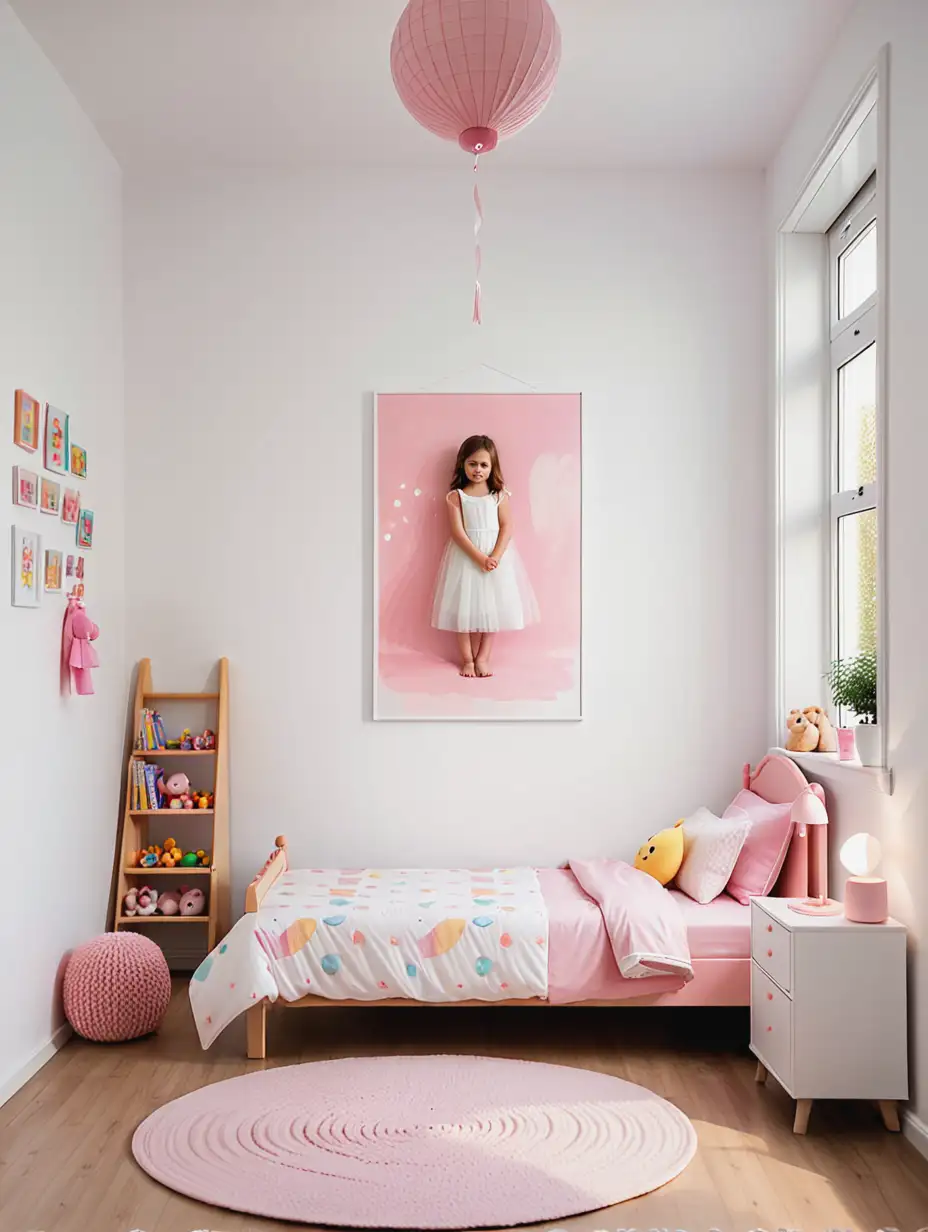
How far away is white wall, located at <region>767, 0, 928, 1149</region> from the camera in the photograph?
280 centimetres

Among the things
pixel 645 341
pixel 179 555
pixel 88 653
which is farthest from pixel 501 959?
pixel 645 341

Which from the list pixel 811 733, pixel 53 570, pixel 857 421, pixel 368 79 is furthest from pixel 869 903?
pixel 368 79

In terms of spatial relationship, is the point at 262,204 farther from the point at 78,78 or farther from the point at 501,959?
the point at 501,959

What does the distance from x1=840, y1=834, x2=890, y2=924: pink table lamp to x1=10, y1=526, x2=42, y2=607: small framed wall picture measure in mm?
2472

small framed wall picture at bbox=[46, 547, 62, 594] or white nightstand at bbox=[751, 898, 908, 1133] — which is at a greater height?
small framed wall picture at bbox=[46, 547, 62, 594]

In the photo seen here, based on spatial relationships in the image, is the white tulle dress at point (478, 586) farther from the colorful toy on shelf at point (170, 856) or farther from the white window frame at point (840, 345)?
the colorful toy on shelf at point (170, 856)

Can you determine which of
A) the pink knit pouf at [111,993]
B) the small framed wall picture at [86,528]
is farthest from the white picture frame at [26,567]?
the pink knit pouf at [111,993]

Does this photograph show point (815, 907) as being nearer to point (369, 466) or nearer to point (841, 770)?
point (841, 770)

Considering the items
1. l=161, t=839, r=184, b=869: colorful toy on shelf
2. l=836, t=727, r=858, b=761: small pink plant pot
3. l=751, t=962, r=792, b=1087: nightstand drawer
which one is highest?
l=836, t=727, r=858, b=761: small pink plant pot

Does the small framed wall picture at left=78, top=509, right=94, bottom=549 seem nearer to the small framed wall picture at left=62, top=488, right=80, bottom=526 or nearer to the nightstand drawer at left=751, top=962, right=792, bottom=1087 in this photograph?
the small framed wall picture at left=62, top=488, right=80, bottom=526

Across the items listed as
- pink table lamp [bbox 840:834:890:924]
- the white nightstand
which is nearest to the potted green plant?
pink table lamp [bbox 840:834:890:924]

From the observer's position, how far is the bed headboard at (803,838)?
11.3 feet

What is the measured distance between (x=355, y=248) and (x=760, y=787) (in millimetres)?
2585

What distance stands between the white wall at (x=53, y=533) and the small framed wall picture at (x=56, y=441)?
0.07 meters
